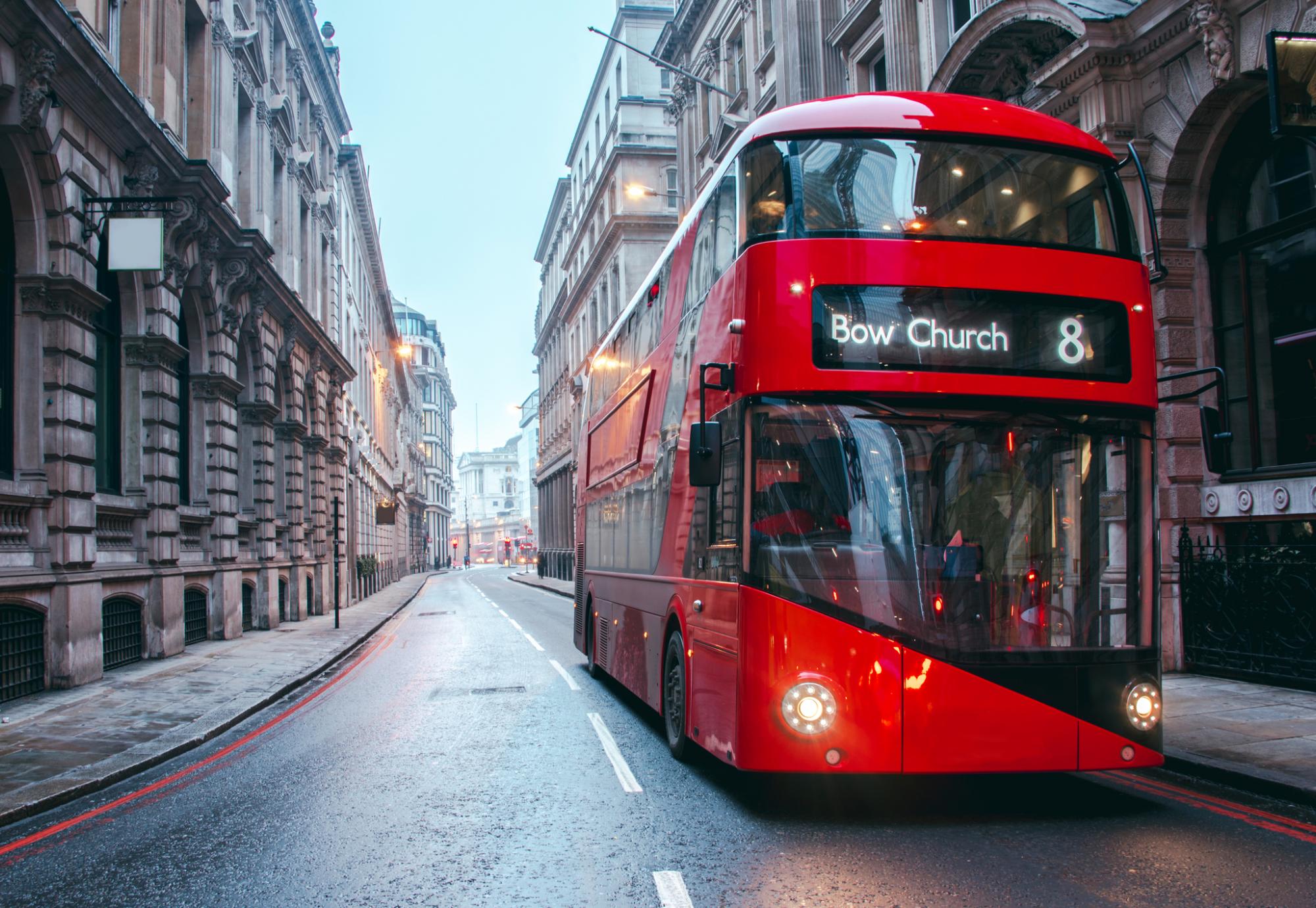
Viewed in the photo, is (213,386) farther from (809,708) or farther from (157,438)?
(809,708)

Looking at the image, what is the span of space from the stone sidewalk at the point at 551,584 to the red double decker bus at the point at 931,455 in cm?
3190

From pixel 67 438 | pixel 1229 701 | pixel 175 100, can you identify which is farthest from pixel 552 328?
pixel 1229 701

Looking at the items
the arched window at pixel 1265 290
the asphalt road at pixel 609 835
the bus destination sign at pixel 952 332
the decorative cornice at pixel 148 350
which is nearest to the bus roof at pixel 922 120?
the bus destination sign at pixel 952 332

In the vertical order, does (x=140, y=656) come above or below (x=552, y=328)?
below

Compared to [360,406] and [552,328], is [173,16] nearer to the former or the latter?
[360,406]

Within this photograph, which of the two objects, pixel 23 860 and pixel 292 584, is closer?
pixel 23 860

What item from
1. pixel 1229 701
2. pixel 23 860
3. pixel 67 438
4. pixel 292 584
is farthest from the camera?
pixel 292 584

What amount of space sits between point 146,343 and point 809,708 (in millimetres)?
14430

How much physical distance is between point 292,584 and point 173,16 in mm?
14629

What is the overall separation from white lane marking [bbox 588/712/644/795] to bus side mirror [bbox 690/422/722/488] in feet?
7.89

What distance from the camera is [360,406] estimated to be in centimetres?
5025

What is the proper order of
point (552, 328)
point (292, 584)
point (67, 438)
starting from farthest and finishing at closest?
point (552, 328)
point (292, 584)
point (67, 438)

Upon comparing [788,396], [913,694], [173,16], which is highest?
[173,16]

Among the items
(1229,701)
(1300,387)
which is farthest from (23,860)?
(1300,387)
